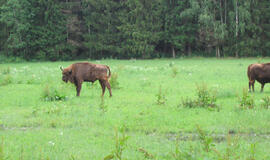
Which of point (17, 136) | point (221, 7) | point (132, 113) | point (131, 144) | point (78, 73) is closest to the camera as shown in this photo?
point (131, 144)

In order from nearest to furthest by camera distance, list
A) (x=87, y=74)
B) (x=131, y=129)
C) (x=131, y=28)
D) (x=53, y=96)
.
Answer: (x=131, y=129), (x=53, y=96), (x=87, y=74), (x=131, y=28)

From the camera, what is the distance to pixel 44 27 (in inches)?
Answer: 1843

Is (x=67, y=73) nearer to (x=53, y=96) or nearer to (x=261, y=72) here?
(x=53, y=96)

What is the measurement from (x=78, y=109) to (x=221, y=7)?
40.5 metres

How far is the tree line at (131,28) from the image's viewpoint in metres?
44.7

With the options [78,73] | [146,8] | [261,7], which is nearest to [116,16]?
[146,8]

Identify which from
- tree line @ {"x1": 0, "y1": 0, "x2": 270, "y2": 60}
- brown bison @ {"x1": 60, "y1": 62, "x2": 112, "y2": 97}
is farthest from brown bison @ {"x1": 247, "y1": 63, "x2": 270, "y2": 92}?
tree line @ {"x1": 0, "y1": 0, "x2": 270, "y2": 60}

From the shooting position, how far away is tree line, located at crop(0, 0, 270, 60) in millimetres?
44656

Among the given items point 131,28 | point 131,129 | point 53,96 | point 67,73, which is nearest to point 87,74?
point 67,73

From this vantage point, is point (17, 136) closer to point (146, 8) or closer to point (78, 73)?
point (78, 73)

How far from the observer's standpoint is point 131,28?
4778 cm

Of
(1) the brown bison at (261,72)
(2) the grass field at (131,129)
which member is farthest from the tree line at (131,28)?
(2) the grass field at (131,129)

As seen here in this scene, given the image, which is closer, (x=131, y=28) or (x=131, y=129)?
(x=131, y=129)

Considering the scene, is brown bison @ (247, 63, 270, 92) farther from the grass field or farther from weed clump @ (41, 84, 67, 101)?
weed clump @ (41, 84, 67, 101)
